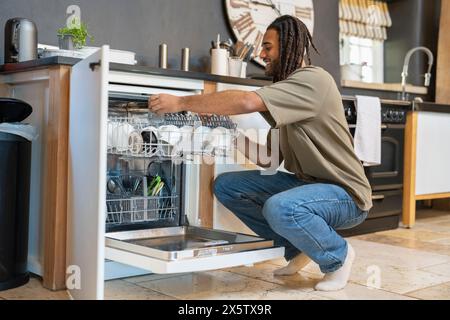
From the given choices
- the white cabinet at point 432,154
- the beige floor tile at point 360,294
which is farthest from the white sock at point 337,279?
the white cabinet at point 432,154

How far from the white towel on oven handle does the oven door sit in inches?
5.7

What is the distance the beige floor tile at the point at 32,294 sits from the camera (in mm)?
1961

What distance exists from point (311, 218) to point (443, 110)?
2372mm

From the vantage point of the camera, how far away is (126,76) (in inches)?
85.4

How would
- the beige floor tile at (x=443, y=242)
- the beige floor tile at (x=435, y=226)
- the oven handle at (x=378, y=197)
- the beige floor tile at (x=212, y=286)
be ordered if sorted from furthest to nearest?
the beige floor tile at (x=435, y=226), the oven handle at (x=378, y=197), the beige floor tile at (x=443, y=242), the beige floor tile at (x=212, y=286)

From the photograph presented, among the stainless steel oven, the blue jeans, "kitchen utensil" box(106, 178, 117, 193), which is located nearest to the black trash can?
"kitchen utensil" box(106, 178, 117, 193)

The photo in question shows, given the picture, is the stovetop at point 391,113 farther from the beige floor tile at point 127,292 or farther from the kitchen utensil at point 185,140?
the beige floor tile at point 127,292

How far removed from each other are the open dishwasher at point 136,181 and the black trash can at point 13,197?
245 millimetres

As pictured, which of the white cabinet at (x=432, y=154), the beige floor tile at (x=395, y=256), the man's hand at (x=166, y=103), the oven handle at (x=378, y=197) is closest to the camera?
the man's hand at (x=166, y=103)

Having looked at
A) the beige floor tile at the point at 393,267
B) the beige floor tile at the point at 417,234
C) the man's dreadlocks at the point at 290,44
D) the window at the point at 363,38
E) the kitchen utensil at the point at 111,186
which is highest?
the window at the point at 363,38

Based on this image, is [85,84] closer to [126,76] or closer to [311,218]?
[126,76]

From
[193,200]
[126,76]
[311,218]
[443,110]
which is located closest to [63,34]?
[126,76]

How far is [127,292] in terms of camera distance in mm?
2074

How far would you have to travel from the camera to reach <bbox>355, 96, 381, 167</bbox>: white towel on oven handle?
3334mm
